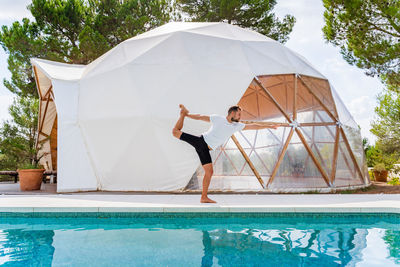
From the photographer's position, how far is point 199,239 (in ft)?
13.9

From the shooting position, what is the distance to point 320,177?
842 centimetres

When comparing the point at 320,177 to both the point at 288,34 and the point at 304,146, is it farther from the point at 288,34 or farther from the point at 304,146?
the point at 288,34

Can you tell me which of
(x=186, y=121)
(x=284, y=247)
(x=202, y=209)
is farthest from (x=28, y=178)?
(x=284, y=247)

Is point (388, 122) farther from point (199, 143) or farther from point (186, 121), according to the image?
point (199, 143)

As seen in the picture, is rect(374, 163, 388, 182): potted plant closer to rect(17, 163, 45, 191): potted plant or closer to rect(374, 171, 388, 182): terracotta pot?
rect(374, 171, 388, 182): terracotta pot

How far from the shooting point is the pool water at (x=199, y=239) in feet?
11.1

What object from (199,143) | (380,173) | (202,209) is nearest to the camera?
(202,209)

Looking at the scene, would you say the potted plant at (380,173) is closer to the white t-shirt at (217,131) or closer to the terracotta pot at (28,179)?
the white t-shirt at (217,131)

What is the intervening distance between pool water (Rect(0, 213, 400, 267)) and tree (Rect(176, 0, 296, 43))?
14961 mm

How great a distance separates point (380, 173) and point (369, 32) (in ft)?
20.3

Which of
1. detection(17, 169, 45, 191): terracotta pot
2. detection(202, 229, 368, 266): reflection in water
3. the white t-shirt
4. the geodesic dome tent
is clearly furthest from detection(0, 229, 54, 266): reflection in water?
detection(17, 169, 45, 191): terracotta pot

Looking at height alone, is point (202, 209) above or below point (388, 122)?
below

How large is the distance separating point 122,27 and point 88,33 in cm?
206

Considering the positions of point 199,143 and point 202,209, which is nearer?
point 202,209
